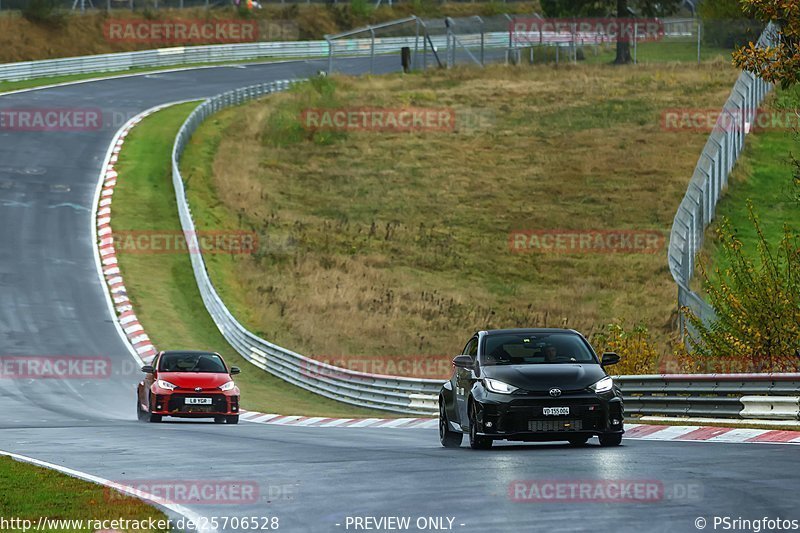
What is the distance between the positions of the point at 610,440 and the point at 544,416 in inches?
37.3

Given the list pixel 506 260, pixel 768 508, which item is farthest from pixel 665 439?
pixel 506 260

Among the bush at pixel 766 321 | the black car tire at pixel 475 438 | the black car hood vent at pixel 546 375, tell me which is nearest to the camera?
the black car hood vent at pixel 546 375

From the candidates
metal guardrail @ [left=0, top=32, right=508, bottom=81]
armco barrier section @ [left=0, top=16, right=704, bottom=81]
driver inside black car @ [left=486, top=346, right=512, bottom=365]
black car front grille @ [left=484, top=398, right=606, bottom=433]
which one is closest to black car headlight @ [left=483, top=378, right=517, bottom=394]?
black car front grille @ [left=484, top=398, right=606, bottom=433]

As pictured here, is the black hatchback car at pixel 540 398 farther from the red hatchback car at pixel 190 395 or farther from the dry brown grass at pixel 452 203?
the dry brown grass at pixel 452 203

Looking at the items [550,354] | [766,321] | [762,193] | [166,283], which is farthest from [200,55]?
[550,354]

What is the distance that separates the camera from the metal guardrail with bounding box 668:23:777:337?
1134 inches

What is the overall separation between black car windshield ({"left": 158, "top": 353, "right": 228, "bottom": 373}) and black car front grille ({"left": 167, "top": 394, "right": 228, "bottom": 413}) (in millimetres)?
811

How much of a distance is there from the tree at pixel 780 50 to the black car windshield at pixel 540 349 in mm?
4900

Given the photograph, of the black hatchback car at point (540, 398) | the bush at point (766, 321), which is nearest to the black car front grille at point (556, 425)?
the black hatchback car at point (540, 398)

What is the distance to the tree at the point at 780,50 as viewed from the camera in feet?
64.4

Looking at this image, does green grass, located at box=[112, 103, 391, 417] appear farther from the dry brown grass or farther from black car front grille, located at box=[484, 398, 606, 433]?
black car front grille, located at box=[484, 398, 606, 433]

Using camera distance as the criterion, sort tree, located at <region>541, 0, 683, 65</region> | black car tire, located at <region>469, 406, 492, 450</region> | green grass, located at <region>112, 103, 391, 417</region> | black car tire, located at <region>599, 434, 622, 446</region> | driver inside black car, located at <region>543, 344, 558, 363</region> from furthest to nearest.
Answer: tree, located at <region>541, 0, 683, 65</region>
green grass, located at <region>112, 103, 391, 417</region>
driver inside black car, located at <region>543, 344, 558, 363</region>
black car tire, located at <region>469, 406, 492, 450</region>
black car tire, located at <region>599, 434, 622, 446</region>

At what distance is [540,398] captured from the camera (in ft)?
53.5

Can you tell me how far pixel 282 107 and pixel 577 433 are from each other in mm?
50887
